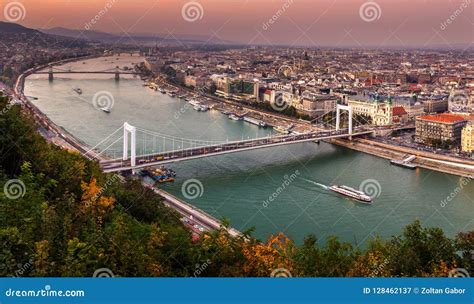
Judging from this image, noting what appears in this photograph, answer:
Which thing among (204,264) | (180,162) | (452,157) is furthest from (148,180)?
(204,264)

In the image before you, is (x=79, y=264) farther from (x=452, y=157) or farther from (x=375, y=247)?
(x=452, y=157)
